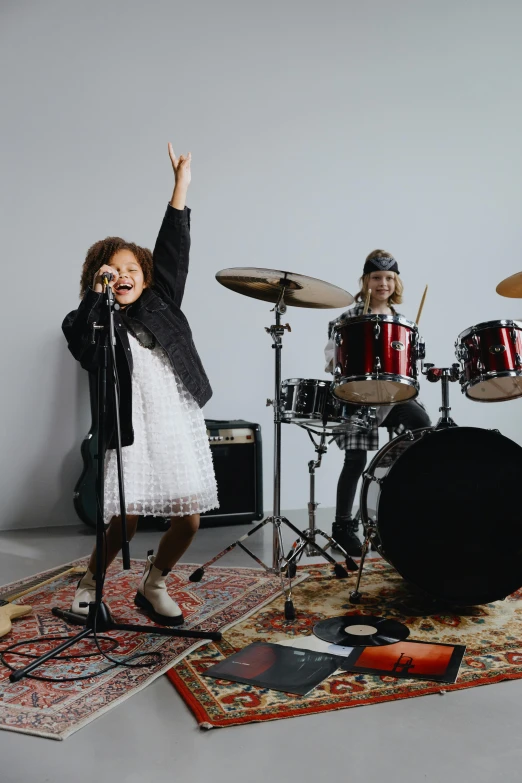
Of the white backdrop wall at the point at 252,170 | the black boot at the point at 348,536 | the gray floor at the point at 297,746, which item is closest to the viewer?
the gray floor at the point at 297,746

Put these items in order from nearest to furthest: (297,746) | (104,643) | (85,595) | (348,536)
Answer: (297,746), (104,643), (85,595), (348,536)

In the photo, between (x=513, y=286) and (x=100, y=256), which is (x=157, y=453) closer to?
(x=100, y=256)

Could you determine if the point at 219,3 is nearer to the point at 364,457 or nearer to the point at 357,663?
the point at 364,457

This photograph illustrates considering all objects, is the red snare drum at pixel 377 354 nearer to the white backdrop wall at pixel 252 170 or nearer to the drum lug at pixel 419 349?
the drum lug at pixel 419 349

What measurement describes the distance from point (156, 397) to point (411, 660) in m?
1.07

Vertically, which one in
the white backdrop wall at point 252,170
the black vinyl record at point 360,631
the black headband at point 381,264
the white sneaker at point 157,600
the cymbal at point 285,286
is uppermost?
the white backdrop wall at point 252,170

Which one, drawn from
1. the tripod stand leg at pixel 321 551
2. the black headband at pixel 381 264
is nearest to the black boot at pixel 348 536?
the tripod stand leg at pixel 321 551

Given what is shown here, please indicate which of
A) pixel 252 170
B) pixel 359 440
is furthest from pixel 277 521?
pixel 252 170

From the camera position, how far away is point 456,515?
222 centimetres

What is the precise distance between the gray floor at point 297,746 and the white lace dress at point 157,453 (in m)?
0.57

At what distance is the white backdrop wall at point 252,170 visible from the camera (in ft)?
13.4

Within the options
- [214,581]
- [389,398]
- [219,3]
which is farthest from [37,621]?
[219,3]

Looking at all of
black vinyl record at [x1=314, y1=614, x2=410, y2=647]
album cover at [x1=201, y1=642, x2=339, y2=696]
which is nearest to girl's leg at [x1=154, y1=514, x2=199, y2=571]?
album cover at [x1=201, y1=642, x2=339, y2=696]

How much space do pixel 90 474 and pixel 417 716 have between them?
269 cm
